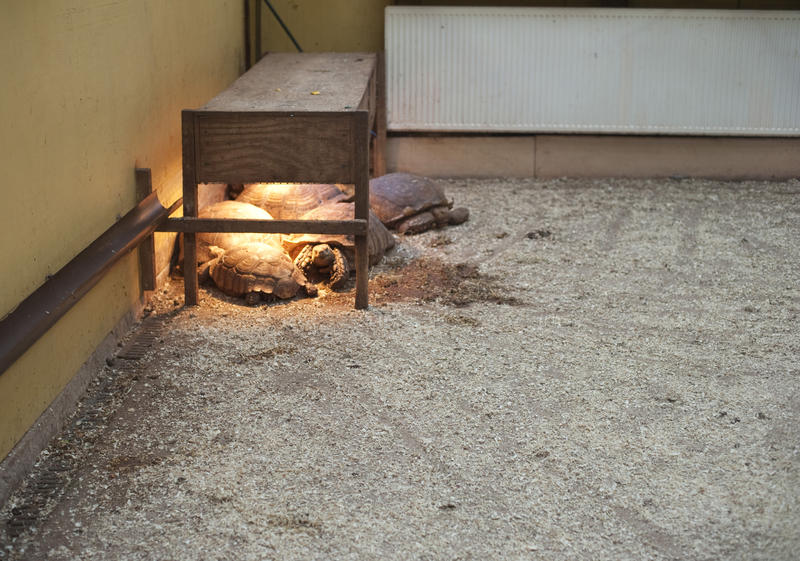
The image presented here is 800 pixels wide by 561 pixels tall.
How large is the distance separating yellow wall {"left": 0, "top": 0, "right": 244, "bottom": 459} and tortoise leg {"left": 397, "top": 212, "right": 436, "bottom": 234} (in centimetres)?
162

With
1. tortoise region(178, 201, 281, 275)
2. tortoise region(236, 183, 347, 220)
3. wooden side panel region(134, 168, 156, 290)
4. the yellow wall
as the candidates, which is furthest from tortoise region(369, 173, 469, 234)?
wooden side panel region(134, 168, 156, 290)

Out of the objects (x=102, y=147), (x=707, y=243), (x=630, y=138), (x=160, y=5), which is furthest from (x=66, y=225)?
(x=630, y=138)

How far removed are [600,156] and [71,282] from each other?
5.17 metres

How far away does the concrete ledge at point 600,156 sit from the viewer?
7.66 metres

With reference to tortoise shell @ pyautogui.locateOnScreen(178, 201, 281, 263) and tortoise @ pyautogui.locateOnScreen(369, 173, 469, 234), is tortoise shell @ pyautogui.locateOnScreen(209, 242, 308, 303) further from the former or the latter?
tortoise @ pyautogui.locateOnScreen(369, 173, 469, 234)

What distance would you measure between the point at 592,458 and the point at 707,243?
313 cm

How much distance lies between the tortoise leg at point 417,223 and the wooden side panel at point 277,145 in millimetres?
1590

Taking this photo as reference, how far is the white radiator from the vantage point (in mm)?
7363

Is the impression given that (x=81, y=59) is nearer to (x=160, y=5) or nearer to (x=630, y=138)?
(x=160, y=5)

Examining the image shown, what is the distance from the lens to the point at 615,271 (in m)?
5.51

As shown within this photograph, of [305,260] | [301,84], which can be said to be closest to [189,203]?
[305,260]

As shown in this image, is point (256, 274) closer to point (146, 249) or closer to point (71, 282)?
point (146, 249)

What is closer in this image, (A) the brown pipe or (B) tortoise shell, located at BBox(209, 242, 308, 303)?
(A) the brown pipe

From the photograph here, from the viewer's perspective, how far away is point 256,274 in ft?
15.9
